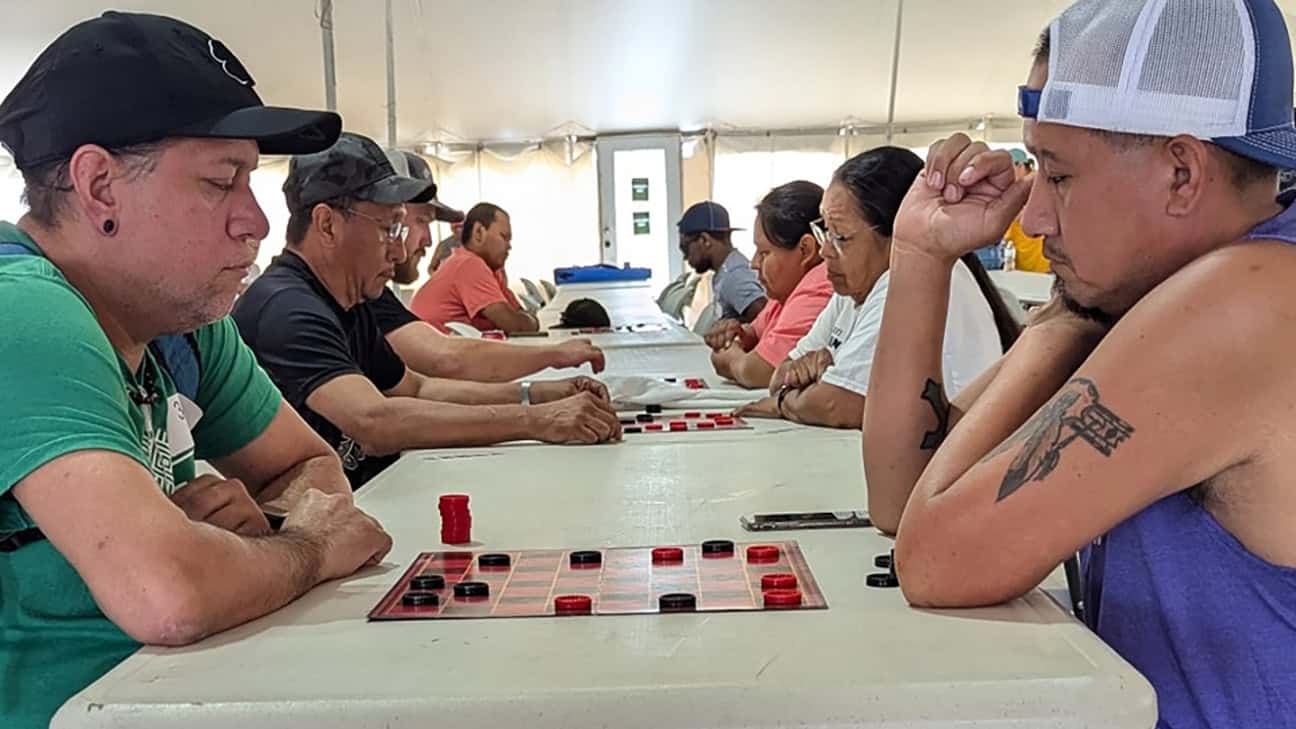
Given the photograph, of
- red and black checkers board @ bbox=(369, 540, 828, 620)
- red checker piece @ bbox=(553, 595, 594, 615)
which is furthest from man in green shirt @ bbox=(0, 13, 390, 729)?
red checker piece @ bbox=(553, 595, 594, 615)

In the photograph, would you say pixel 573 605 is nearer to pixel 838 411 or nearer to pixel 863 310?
pixel 838 411

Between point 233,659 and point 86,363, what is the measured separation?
0.30m

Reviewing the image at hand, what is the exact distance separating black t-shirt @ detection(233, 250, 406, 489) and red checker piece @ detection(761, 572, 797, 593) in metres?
1.21

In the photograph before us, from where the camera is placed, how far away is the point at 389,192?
220 cm

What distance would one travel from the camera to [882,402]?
132 centimetres

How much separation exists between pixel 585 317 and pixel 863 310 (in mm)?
2879

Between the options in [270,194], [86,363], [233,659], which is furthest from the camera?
[270,194]

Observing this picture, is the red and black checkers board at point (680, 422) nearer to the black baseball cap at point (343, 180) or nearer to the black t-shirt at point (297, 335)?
the black t-shirt at point (297, 335)

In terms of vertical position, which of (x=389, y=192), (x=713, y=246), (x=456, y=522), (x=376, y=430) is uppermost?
(x=389, y=192)

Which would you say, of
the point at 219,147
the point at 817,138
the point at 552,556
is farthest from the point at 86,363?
the point at 817,138

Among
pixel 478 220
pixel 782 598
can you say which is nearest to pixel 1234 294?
pixel 782 598

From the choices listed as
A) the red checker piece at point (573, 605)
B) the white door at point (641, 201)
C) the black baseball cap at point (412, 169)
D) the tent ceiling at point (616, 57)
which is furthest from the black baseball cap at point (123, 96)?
the white door at point (641, 201)

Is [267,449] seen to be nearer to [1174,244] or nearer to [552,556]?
[552,556]

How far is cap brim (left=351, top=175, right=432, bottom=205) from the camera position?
2.19 m
